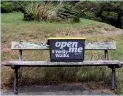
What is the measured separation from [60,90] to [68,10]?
7365 millimetres

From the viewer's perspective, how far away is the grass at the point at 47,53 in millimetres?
8336

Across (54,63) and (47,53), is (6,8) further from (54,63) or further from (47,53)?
(54,63)

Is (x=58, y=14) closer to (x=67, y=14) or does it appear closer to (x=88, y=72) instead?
(x=67, y=14)

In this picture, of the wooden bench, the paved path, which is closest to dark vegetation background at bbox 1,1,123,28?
the wooden bench

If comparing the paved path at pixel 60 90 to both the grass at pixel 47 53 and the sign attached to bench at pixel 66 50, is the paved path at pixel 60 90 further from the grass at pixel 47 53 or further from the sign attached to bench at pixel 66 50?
the sign attached to bench at pixel 66 50

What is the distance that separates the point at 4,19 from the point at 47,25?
6.43 feet

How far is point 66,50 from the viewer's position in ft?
26.0

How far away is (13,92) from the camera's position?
7879 mm

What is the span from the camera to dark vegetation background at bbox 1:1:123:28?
14352mm

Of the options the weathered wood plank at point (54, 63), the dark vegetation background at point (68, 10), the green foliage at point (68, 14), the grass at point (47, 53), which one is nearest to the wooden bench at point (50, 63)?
the weathered wood plank at point (54, 63)

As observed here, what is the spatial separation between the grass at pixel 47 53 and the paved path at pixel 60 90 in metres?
0.16

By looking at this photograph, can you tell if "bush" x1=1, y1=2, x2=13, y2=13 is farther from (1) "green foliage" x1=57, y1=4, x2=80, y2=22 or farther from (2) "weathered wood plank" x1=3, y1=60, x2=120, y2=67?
(2) "weathered wood plank" x1=3, y1=60, x2=120, y2=67

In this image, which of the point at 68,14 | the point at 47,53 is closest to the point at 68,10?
the point at 68,14

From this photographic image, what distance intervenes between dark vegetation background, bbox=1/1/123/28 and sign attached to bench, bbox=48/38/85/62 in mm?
6354
